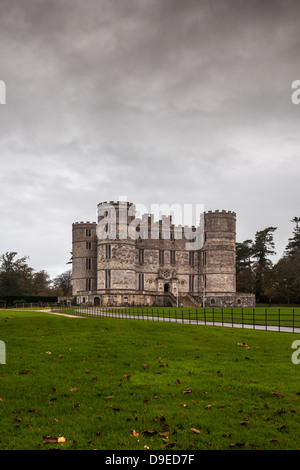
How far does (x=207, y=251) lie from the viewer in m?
71.1

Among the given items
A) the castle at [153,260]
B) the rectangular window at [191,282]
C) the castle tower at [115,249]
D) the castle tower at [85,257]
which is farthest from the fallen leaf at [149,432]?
the rectangular window at [191,282]

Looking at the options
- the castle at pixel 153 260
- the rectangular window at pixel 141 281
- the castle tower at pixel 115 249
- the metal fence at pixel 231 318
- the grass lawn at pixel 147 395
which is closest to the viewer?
the grass lawn at pixel 147 395

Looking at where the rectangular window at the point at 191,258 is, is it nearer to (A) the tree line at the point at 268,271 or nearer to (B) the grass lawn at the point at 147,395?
(A) the tree line at the point at 268,271

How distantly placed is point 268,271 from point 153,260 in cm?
2529

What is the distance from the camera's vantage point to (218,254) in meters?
70.4

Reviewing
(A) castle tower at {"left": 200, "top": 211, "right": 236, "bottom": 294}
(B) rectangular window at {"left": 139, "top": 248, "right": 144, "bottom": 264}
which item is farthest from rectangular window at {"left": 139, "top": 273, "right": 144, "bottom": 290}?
(A) castle tower at {"left": 200, "top": 211, "right": 236, "bottom": 294}

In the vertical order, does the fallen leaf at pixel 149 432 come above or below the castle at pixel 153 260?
below

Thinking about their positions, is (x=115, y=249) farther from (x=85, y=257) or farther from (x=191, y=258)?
(x=191, y=258)

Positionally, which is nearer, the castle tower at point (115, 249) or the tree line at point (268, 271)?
the castle tower at point (115, 249)

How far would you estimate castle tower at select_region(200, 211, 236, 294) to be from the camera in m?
70.0

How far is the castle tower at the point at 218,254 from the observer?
2756 inches
